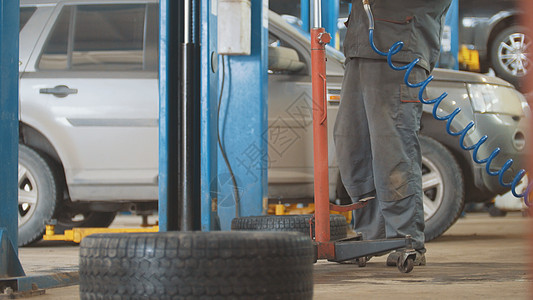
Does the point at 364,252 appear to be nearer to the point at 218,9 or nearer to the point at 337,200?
the point at 218,9

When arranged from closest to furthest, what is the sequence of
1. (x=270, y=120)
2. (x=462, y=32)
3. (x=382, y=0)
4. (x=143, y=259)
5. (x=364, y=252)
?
(x=143, y=259), (x=364, y=252), (x=382, y=0), (x=270, y=120), (x=462, y=32)

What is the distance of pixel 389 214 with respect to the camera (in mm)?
3023

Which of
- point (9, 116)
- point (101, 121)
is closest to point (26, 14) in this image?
point (101, 121)

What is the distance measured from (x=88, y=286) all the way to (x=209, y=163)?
2162mm

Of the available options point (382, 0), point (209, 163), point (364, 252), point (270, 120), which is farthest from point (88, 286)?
point (270, 120)

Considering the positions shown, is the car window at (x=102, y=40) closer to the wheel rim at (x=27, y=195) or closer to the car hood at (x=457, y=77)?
the wheel rim at (x=27, y=195)

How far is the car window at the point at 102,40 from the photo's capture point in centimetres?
471

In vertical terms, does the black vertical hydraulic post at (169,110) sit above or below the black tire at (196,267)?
above

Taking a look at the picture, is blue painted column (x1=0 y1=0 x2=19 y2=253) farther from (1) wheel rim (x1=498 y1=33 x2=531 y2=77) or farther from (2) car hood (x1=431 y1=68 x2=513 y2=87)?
(1) wheel rim (x1=498 y1=33 x2=531 y2=77)

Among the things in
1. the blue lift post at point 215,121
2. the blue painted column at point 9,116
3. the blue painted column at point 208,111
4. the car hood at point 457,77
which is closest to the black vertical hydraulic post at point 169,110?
the blue lift post at point 215,121

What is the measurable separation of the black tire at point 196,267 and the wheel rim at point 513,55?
316 inches

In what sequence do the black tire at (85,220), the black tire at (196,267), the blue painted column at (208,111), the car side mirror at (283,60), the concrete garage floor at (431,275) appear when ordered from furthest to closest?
the black tire at (85,220) < the car side mirror at (283,60) < the blue painted column at (208,111) < the concrete garage floor at (431,275) < the black tire at (196,267)

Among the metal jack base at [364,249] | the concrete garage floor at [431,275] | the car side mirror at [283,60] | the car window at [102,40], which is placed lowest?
the concrete garage floor at [431,275]

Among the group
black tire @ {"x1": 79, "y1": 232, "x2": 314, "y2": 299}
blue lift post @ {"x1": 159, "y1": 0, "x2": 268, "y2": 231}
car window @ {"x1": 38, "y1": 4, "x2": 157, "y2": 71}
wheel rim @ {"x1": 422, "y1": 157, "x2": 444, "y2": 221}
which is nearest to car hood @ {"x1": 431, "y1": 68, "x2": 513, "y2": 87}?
wheel rim @ {"x1": 422, "y1": 157, "x2": 444, "y2": 221}
